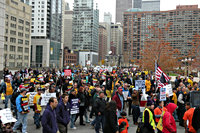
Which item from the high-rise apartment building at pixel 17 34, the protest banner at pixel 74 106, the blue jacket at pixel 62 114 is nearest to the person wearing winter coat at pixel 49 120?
the blue jacket at pixel 62 114

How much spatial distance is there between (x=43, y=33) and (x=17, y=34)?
80.4 feet

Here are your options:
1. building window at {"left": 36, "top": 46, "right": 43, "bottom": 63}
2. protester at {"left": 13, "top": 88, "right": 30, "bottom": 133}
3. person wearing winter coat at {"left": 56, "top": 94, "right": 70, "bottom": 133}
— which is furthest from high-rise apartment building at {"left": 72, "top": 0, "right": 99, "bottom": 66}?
person wearing winter coat at {"left": 56, "top": 94, "right": 70, "bottom": 133}

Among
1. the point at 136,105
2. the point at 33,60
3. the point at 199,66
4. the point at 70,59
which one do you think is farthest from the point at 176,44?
the point at 136,105

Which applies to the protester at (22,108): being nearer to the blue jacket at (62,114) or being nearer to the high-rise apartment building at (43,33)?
the blue jacket at (62,114)

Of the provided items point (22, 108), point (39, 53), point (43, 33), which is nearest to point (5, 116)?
point (22, 108)

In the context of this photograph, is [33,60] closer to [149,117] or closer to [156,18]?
[156,18]

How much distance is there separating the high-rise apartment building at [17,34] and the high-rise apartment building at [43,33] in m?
15.2

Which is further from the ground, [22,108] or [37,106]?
[22,108]

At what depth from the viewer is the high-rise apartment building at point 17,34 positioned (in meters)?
84.6

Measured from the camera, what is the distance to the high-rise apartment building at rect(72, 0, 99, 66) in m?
168

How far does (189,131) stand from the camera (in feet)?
24.9

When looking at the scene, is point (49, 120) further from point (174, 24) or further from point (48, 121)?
point (174, 24)

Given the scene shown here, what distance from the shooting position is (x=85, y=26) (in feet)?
563

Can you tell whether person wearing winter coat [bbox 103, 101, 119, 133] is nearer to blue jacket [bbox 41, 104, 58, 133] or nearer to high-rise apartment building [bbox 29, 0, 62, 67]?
blue jacket [bbox 41, 104, 58, 133]
